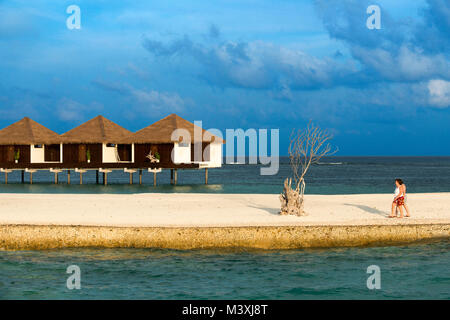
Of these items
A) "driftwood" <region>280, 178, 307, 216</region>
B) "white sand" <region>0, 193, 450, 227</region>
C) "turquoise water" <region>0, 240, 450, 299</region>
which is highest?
"driftwood" <region>280, 178, 307, 216</region>

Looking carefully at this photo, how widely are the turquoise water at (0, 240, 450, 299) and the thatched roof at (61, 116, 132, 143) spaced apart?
101 feet

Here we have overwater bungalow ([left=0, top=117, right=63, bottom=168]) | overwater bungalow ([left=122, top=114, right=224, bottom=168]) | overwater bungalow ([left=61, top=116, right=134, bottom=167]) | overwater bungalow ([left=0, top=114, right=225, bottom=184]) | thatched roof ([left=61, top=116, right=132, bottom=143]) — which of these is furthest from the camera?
overwater bungalow ([left=0, top=117, right=63, bottom=168])

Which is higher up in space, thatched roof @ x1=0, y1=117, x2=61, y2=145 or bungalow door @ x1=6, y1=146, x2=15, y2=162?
thatched roof @ x1=0, y1=117, x2=61, y2=145

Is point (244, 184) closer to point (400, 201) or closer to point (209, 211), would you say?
point (209, 211)

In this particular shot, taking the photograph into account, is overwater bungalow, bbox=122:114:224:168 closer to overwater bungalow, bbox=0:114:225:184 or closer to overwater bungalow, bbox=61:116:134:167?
overwater bungalow, bbox=0:114:225:184

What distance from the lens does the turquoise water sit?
1102cm

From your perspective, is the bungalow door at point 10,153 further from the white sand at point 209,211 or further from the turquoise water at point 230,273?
the turquoise water at point 230,273

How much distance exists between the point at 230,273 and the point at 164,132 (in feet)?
105

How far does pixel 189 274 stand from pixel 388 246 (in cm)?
595

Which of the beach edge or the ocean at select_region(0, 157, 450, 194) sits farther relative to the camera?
the ocean at select_region(0, 157, 450, 194)

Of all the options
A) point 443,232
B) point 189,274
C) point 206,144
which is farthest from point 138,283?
point 206,144

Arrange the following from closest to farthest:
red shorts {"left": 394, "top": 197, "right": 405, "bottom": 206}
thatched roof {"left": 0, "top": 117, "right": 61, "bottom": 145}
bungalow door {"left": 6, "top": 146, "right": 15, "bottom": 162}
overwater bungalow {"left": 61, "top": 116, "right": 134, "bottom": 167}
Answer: red shorts {"left": 394, "top": 197, "right": 405, "bottom": 206}
overwater bungalow {"left": 61, "top": 116, "right": 134, "bottom": 167}
thatched roof {"left": 0, "top": 117, "right": 61, "bottom": 145}
bungalow door {"left": 6, "top": 146, "right": 15, "bottom": 162}

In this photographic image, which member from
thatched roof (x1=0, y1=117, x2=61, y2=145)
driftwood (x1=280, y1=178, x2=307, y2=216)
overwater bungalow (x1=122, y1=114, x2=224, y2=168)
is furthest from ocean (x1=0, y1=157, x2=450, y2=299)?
thatched roof (x1=0, y1=117, x2=61, y2=145)

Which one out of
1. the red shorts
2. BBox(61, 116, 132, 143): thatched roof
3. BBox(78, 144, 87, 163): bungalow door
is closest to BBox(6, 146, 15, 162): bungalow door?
BBox(61, 116, 132, 143): thatched roof
